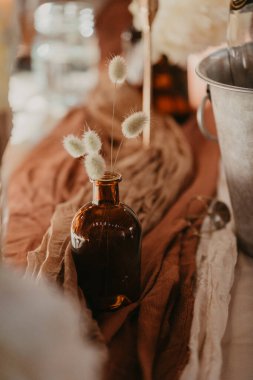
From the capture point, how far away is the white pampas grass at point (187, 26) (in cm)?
114

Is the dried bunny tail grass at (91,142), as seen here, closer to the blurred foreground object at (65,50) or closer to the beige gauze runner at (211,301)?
the beige gauze runner at (211,301)

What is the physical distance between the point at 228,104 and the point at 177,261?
278mm

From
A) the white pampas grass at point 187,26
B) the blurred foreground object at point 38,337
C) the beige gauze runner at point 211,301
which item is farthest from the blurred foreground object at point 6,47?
the white pampas grass at point 187,26

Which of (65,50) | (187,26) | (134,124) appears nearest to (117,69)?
(134,124)

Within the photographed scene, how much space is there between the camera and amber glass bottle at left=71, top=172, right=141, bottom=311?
0.80 m

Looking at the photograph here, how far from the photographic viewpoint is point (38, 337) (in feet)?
1.69

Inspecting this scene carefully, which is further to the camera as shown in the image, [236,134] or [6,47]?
[236,134]

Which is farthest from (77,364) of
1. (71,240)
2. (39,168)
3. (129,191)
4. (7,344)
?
(39,168)

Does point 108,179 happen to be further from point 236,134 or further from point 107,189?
point 236,134

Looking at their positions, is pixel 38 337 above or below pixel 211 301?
above

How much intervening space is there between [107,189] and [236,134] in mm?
256

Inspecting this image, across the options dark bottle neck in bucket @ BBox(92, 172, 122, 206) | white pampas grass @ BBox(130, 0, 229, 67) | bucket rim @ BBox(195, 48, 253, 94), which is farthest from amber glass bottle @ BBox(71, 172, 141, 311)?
white pampas grass @ BBox(130, 0, 229, 67)

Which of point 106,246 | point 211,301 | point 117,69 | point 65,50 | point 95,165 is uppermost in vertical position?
point 117,69

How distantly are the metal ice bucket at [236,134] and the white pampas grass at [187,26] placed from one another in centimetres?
13
